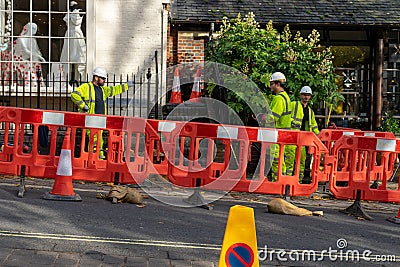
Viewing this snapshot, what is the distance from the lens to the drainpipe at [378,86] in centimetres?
1548

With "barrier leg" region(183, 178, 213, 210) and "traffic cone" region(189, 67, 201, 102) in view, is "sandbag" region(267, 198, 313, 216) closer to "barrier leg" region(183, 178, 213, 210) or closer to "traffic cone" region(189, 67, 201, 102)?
"barrier leg" region(183, 178, 213, 210)

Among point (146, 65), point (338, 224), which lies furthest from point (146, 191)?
point (146, 65)

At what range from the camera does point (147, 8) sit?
14516 mm

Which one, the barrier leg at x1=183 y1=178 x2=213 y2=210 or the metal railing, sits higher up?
the metal railing

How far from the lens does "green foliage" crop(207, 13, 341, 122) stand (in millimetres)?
12289

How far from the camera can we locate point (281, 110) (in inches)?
421

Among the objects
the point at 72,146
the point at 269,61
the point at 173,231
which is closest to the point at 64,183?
the point at 72,146

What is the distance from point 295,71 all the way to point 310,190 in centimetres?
375

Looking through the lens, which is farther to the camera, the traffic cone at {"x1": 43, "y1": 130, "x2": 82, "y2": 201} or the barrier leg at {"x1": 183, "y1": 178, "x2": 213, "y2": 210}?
the barrier leg at {"x1": 183, "y1": 178, "x2": 213, "y2": 210}

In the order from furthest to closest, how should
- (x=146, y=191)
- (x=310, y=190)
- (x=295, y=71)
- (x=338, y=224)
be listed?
1. (x=295, y=71)
2. (x=146, y=191)
3. (x=310, y=190)
4. (x=338, y=224)

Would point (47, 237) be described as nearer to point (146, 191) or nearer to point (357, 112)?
point (146, 191)

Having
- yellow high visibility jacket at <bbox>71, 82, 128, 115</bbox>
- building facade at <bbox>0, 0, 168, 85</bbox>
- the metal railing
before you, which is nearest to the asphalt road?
yellow high visibility jacket at <bbox>71, 82, 128, 115</bbox>

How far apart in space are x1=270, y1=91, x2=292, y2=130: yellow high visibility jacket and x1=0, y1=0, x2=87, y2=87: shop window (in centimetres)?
530

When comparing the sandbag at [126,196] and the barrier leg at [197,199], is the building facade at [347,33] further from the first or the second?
the sandbag at [126,196]
